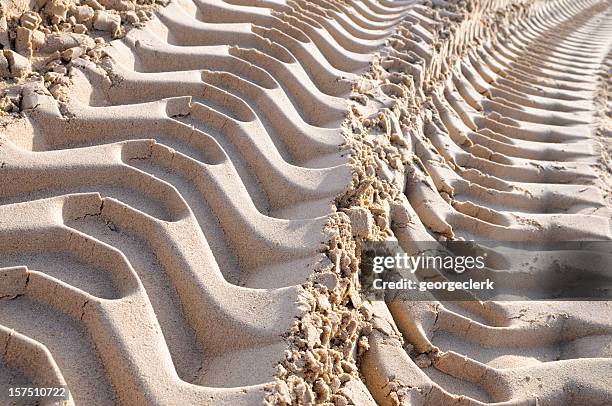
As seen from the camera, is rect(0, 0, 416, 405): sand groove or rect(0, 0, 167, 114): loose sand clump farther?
rect(0, 0, 167, 114): loose sand clump

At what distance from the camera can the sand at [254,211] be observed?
5.08 ft

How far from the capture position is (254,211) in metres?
2.03

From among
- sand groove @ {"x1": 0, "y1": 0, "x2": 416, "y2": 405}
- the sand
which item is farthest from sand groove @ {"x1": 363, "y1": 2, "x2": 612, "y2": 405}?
sand groove @ {"x1": 0, "y1": 0, "x2": 416, "y2": 405}

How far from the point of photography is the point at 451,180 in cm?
276

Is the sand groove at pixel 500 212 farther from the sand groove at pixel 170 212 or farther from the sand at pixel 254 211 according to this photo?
the sand groove at pixel 170 212

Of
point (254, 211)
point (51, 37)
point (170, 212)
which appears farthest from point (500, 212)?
point (51, 37)

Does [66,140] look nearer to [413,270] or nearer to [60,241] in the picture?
[60,241]

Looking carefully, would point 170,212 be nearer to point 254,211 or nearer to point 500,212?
point 254,211

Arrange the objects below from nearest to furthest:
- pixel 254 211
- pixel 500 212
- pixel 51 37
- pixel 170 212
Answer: pixel 170 212 → pixel 254 211 → pixel 51 37 → pixel 500 212

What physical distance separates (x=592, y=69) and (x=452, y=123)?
7.87 ft

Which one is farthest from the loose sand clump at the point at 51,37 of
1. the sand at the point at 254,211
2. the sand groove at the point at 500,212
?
the sand groove at the point at 500,212

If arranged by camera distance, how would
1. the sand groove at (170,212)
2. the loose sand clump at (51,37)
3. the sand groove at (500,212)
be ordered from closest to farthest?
the sand groove at (170,212) → the sand groove at (500,212) → the loose sand clump at (51,37)

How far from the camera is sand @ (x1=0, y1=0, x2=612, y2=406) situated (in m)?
1.55

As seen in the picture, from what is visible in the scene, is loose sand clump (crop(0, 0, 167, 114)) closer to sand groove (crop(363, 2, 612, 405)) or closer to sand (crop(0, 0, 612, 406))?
sand (crop(0, 0, 612, 406))
